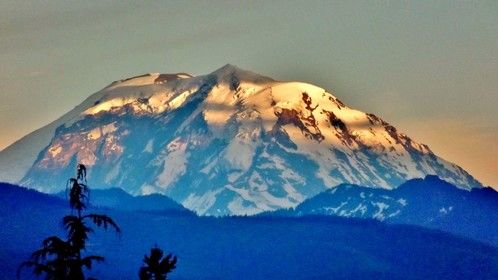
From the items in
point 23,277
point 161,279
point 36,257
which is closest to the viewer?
point 36,257

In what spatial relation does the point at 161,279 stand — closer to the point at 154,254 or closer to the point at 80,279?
the point at 154,254

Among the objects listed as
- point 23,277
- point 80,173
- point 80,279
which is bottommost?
point 80,279

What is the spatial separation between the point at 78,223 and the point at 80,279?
177cm

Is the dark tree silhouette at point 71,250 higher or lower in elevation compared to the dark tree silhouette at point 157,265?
lower

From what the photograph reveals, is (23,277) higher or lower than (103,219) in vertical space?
higher

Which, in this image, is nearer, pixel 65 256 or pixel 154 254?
pixel 65 256

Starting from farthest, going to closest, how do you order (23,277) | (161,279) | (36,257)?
(23,277) → (161,279) → (36,257)

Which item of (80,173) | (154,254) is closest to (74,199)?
(80,173)

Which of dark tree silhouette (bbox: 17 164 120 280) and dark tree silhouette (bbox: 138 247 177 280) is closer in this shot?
dark tree silhouette (bbox: 17 164 120 280)

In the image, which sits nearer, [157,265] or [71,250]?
[71,250]

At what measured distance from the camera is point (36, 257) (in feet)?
143

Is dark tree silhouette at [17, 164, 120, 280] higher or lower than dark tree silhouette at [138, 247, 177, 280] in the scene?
lower

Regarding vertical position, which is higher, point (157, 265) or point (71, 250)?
point (157, 265)

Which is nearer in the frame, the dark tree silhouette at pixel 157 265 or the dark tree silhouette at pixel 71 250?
Answer: the dark tree silhouette at pixel 71 250
